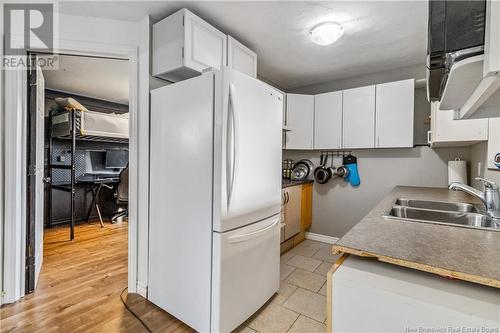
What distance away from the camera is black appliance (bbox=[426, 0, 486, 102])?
0.71 m

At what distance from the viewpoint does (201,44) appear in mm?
1824

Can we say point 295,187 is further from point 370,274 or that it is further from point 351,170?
point 370,274

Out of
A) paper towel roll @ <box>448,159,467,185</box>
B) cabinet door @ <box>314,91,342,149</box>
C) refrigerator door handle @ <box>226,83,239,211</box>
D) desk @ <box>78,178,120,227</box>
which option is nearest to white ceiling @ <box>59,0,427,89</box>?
cabinet door @ <box>314,91,342,149</box>

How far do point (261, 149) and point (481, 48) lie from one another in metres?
1.20

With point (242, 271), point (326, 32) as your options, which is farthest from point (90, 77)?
point (242, 271)

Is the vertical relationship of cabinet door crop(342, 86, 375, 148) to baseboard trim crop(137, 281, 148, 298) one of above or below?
above

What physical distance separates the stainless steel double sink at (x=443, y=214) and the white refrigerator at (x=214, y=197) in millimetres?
866

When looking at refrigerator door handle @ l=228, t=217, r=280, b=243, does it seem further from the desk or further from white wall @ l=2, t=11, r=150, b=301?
the desk

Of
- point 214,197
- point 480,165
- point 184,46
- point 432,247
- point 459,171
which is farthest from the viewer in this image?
point 459,171

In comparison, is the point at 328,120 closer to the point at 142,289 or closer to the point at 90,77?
the point at 142,289

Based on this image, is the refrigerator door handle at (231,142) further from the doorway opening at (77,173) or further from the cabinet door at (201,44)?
the doorway opening at (77,173)

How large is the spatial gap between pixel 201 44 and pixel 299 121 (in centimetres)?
187

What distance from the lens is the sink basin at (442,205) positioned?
5.58 ft

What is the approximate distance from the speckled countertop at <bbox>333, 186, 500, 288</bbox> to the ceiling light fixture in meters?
1.56
